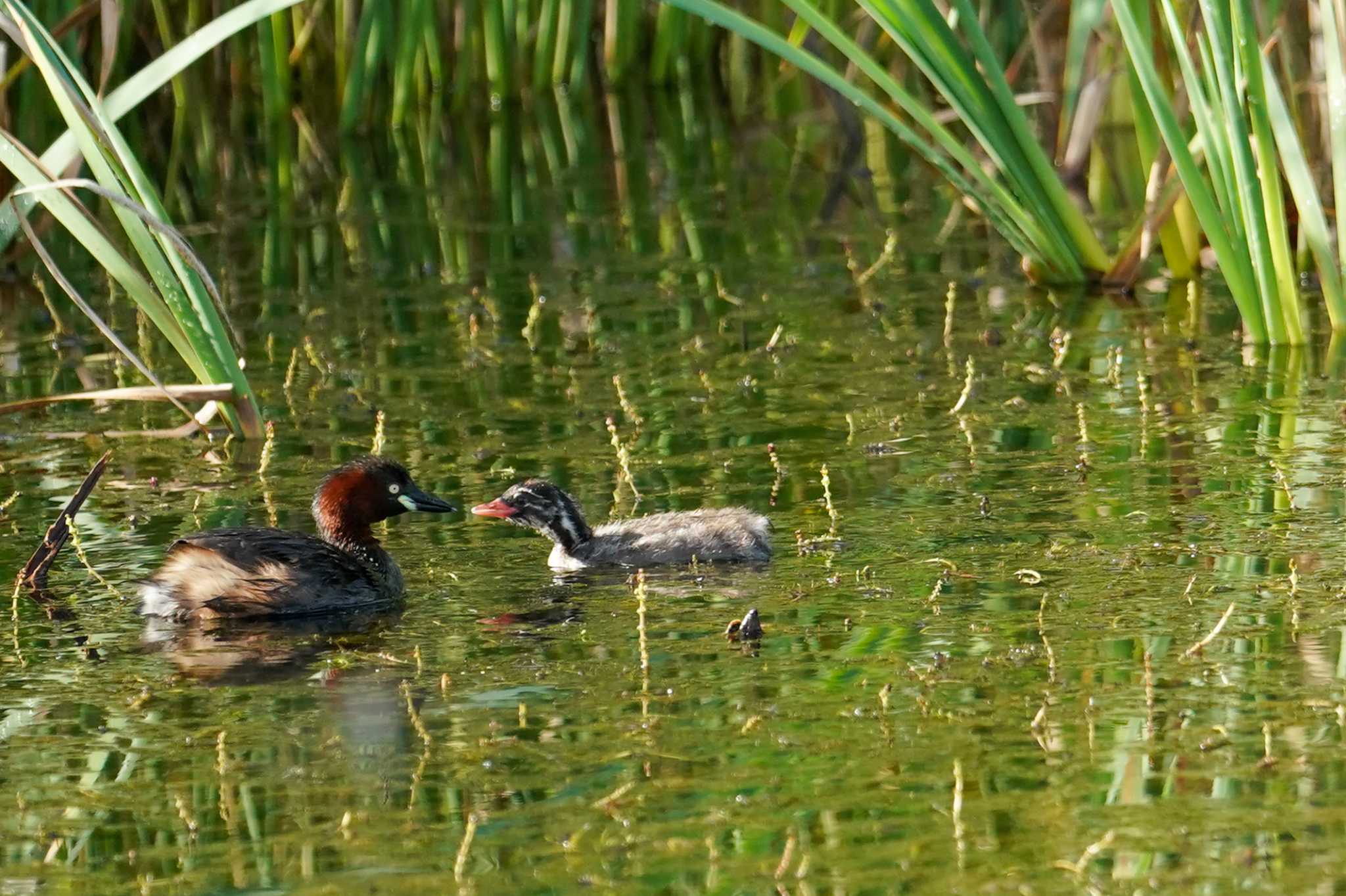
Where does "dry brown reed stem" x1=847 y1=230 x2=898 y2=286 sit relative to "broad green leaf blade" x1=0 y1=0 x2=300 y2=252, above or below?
below

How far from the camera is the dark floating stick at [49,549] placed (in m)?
6.77

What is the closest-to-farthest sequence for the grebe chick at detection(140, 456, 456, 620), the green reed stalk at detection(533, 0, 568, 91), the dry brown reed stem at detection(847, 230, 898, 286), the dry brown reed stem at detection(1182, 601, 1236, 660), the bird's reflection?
the dry brown reed stem at detection(1182, 601, 1236, 660)
the bird's reflection
the grebe chick at detection(140, 456, 456, 620)
the dry brown reed stem at detection(847, 230, 898, 286)
the green reed stalk at detection(533, 0, 568, 91)

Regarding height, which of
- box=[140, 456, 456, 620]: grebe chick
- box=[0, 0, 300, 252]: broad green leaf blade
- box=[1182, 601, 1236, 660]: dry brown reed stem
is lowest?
box=[1182, 601, 1236, 660]: dry brown reed stem

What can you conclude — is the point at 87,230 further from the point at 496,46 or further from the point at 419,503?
the point at 496,46

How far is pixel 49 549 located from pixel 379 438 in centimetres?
180

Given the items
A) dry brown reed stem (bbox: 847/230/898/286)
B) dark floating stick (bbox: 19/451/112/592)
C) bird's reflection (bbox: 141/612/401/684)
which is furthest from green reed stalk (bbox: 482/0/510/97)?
bird's reflection (bbox: 141/612/401/684)

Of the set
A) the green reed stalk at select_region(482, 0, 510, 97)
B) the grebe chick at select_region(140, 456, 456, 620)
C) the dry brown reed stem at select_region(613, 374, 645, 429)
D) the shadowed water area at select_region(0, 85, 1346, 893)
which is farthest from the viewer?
the green reed stalk at select_region(482, 0, 510, 97)

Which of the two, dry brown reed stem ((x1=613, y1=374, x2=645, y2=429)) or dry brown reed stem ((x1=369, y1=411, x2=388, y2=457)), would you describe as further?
dry brown reed stem ((x1=613, y1=374, x2=645, y2=429))

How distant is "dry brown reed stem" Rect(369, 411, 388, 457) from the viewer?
27.5 ft

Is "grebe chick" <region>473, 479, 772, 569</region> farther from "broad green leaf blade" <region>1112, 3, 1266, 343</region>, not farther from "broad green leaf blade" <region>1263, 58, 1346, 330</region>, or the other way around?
"broad green leaf blade" <region>1263, 58, 1346, 330</region>

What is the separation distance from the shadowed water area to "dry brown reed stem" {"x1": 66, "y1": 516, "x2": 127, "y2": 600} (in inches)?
1.5

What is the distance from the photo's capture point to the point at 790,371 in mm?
9516

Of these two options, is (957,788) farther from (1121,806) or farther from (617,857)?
(617,857)

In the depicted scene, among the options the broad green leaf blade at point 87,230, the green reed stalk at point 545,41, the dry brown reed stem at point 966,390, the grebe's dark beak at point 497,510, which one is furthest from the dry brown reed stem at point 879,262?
the green reed stalk at point 545,41
